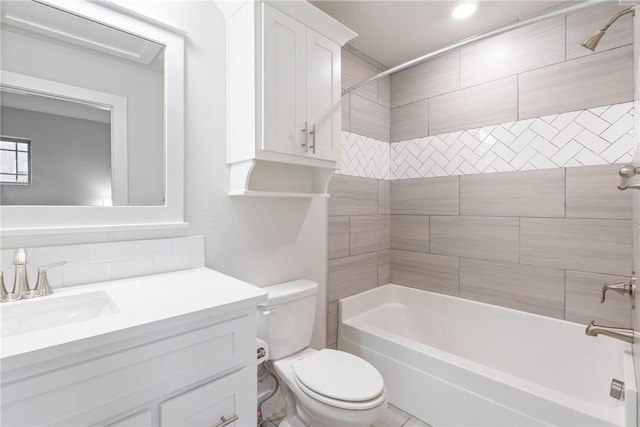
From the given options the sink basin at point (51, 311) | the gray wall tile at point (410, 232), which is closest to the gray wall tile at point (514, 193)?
the gray wall tile at point (410, 232)

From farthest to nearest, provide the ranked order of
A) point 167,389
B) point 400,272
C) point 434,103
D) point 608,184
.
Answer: point 400,272, point 434,103, point 608,184, point 167,389

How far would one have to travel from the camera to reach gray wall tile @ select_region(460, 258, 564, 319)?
1.88m

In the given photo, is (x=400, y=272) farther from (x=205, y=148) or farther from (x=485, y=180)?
(x=205, y=148)

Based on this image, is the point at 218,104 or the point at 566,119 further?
the point at 566,119

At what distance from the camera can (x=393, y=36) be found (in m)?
2.16

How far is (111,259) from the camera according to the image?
1188mm

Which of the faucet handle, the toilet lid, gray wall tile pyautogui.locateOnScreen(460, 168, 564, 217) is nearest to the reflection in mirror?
the faucet handle

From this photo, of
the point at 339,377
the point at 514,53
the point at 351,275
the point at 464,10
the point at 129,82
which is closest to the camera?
the point at 129,82

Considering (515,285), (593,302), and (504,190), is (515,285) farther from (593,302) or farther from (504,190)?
(504,190)

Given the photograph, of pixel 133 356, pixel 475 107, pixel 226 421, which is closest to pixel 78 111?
pixel 133 356

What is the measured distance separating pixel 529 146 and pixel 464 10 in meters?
0.95

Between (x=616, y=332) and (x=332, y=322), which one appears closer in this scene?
(x=616, y=332)

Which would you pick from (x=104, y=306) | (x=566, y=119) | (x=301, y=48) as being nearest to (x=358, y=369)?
(x=104, y=306)

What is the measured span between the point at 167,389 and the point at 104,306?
42 cm
